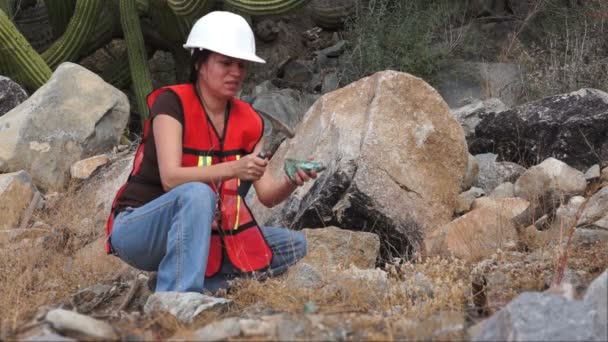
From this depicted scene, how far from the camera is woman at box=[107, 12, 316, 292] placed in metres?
4.30

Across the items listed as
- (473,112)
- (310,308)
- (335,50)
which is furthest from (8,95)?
(310,308)

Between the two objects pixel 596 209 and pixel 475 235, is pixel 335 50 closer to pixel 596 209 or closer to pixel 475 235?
pixel 596 209

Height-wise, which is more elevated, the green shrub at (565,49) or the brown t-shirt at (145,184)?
the brown t-shirt at (145,184)

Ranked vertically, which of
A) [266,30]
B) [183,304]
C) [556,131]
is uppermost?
[183,304]

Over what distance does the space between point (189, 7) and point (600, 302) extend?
234 inches

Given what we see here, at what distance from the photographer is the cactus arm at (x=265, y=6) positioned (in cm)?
854

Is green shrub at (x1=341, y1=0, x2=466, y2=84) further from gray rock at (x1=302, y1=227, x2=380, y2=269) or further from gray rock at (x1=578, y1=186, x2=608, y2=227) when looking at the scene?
gray rock at (x1=302, y1=227, x2=380, y2=269)

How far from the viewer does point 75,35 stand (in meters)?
9.50

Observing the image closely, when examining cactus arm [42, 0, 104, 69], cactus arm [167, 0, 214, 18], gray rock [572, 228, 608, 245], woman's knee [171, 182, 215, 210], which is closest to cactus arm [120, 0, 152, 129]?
cactus arm [42, 0, 104, 69]

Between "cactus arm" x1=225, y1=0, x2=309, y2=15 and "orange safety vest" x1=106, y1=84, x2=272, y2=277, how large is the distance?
3.95m

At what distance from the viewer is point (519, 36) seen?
10312mm

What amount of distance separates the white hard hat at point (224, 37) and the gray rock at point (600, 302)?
1.66 metres

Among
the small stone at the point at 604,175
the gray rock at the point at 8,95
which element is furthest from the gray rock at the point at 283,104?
the small stone at the point at 604,175

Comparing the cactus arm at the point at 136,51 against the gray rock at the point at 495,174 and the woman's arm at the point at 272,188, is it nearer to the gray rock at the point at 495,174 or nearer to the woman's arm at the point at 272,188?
the gray rock at the point at 495,174
